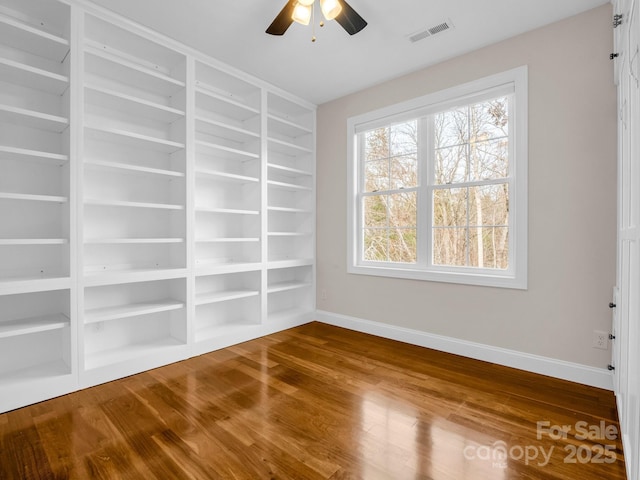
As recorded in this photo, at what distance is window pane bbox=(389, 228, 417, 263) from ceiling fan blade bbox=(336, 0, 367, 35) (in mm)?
1953

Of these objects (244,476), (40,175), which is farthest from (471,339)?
(40,175)

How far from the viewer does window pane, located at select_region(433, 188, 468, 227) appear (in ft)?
10.4

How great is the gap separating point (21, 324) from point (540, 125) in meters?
4.17

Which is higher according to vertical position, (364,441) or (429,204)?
(429,204)

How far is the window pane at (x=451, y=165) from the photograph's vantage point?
3164 millimetres

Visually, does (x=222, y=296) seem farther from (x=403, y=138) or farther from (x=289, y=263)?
(x=403, y=138)

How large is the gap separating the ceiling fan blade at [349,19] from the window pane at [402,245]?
76.9 inches

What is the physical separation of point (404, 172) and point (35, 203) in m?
3.29

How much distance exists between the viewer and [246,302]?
380 centimetres

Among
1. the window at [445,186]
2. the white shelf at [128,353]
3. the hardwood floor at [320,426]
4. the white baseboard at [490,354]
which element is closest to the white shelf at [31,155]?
the white shelf at [128,353]

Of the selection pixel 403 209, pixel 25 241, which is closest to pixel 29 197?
pixel 25 241

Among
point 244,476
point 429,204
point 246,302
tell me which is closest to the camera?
point 244,476

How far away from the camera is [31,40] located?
231cm

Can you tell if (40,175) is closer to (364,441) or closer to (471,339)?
(364,441)
